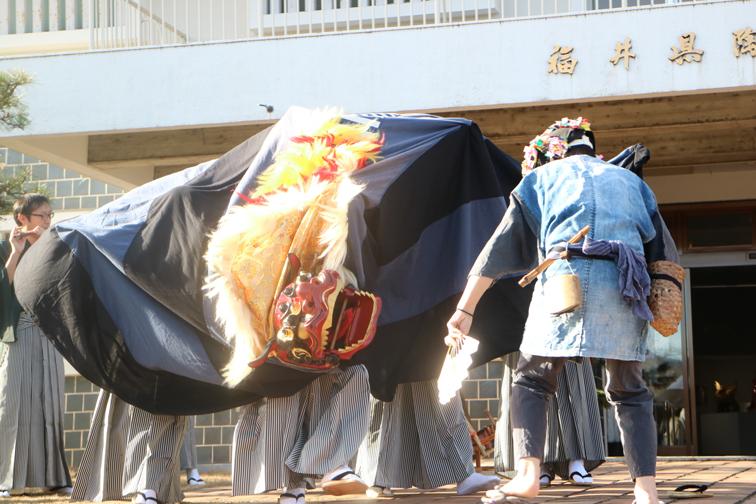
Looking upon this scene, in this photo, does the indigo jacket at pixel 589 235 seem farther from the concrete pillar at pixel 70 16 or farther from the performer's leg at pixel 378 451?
the concrete pillar at pixel 70 16

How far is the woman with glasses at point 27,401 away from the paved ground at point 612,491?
3.08ft

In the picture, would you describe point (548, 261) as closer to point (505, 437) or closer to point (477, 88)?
point (505, 437)

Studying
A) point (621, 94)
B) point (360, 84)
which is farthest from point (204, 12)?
point (621, 94)

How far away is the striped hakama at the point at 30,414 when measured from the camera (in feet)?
17.0

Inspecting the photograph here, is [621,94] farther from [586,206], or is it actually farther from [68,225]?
[68,225]

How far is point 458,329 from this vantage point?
2938mm

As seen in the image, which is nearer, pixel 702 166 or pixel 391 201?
pixel 391 201

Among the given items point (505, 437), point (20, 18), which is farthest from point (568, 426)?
point (20, 18)

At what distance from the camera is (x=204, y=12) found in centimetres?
896

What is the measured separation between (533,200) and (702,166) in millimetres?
5686

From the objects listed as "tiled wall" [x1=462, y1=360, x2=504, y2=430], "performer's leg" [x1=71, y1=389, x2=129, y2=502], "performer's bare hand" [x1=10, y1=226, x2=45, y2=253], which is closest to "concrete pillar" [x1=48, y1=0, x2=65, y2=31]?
"performer's bare hand" [x1=10, y1=226, x2=45, y2=253]

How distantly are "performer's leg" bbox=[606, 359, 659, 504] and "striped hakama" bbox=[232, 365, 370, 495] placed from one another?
1264 millimetres

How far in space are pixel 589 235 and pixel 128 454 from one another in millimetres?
2474

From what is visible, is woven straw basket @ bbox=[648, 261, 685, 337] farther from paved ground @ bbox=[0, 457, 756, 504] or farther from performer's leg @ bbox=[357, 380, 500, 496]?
performer's leg @ bbox=[357, 380, 500, 496]
